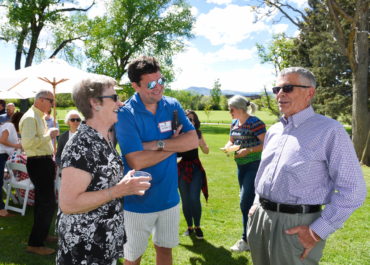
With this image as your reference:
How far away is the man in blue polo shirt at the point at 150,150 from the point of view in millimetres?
2477

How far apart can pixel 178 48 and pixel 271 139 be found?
3146 cm

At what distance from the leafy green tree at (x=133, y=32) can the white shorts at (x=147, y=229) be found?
93.9 feet

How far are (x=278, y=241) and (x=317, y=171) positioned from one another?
2.13 feet

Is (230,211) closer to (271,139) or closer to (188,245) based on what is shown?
(188,245)

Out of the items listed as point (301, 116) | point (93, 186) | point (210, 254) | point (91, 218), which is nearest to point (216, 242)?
point (210, 254)

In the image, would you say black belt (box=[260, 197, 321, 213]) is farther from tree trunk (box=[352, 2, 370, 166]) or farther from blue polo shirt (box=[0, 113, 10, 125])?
tree trunk (box=[352, 2, 370, 166])

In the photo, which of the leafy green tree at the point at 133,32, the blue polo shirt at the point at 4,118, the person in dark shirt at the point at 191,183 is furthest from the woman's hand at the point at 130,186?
the leafy green tree at the point at 133,32

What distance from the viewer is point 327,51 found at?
83.2 feet

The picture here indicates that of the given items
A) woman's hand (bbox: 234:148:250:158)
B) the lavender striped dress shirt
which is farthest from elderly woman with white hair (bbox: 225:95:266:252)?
the lavender striped dress shirt

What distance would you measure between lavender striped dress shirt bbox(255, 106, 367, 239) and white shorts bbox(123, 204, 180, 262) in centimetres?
94

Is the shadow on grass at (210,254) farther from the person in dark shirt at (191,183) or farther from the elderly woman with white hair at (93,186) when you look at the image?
the elderly woman with white hair at (93,186)

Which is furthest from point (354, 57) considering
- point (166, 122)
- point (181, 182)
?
point (166, 122)

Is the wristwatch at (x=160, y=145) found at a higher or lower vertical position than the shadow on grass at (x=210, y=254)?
higher

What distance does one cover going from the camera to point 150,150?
2.48m
